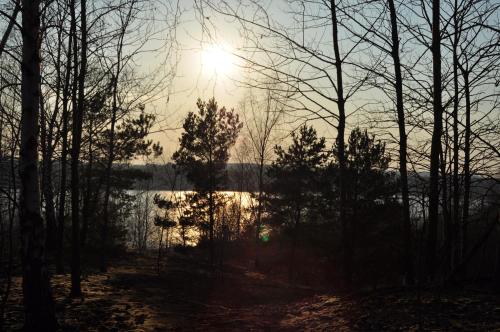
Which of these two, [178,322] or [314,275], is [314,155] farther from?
[178,322]

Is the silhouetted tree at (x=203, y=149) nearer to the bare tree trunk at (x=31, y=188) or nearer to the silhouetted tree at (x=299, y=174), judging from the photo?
the silhouetted tree at (x=299, y=174)

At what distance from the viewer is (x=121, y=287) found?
13.0 m

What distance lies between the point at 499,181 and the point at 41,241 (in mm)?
6094

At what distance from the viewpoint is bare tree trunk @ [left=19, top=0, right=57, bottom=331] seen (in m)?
5.84

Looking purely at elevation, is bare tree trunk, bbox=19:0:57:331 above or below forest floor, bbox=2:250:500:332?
above

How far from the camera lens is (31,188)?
5.84 metres

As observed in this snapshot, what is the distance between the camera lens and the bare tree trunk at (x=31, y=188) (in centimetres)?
584

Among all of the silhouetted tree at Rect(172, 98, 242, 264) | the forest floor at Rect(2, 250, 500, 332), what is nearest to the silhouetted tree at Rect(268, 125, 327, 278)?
the silhouetted tree at Rect(172, 98, 242, 264)

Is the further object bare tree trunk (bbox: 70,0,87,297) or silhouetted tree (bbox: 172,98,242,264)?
silhouetted tree (bbox: 172,98,242,264)

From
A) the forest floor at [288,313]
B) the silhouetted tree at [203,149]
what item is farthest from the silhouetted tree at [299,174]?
the forest floor at [288,313]

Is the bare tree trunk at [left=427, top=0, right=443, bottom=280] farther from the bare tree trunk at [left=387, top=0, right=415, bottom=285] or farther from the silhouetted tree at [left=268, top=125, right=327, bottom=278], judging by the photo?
the silhouetted tree at [left=268, top=125, right=327, bottom=278]

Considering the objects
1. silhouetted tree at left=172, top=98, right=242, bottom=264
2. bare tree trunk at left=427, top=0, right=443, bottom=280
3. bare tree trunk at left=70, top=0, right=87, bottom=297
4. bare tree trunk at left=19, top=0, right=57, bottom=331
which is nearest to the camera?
bare tree trunk at left=19, top=0, right=57, bottom=331

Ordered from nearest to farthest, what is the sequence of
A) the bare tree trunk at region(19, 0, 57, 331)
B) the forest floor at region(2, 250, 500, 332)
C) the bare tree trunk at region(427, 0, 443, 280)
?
the bare tree trunk at region(19, 0, 57, 331) → the forest floor at region(2, 250, 500, 332) → the bare tree trunk at region(427, 0, 443, 280)

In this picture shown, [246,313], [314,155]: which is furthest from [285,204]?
[246,313]
